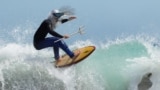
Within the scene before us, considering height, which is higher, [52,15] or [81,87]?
[52,15]

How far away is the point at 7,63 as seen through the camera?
56.8 ft

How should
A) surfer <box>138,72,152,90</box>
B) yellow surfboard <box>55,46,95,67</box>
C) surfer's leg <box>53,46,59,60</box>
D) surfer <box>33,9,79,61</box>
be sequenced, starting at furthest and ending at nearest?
surfer <box>138,72,152,90</box>
yellow surfboard <box>55,46,95,67</box>
surfer's leg <box>53,46,59,60</box>
surfer <box>33,9,79,61</box>

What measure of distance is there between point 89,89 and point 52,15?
2922 mm

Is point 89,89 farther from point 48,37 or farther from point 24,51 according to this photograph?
point 24,51

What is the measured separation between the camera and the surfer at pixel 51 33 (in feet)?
50.6

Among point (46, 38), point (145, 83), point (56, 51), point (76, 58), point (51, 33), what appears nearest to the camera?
point (51, 33)

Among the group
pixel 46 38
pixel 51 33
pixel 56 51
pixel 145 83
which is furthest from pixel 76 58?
pixel 145 83

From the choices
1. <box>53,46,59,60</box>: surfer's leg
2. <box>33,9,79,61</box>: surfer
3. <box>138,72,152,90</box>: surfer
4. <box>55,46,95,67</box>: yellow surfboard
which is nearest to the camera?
<box>33,9,79,61</box>: surfer

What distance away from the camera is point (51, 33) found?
15.5 metres

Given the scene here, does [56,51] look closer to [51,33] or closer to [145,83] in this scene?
[51,33]

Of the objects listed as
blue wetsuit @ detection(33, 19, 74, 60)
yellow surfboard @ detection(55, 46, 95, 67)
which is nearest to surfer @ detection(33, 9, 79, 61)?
blue wetsuit @ detection(33, 19, 74, 60)

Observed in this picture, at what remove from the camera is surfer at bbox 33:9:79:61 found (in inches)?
608

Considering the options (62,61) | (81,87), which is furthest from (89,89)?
(62,61)

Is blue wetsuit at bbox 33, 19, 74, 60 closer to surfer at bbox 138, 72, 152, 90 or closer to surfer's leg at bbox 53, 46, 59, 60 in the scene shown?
surfer's leg at bbox 53, 46, 59, 60
